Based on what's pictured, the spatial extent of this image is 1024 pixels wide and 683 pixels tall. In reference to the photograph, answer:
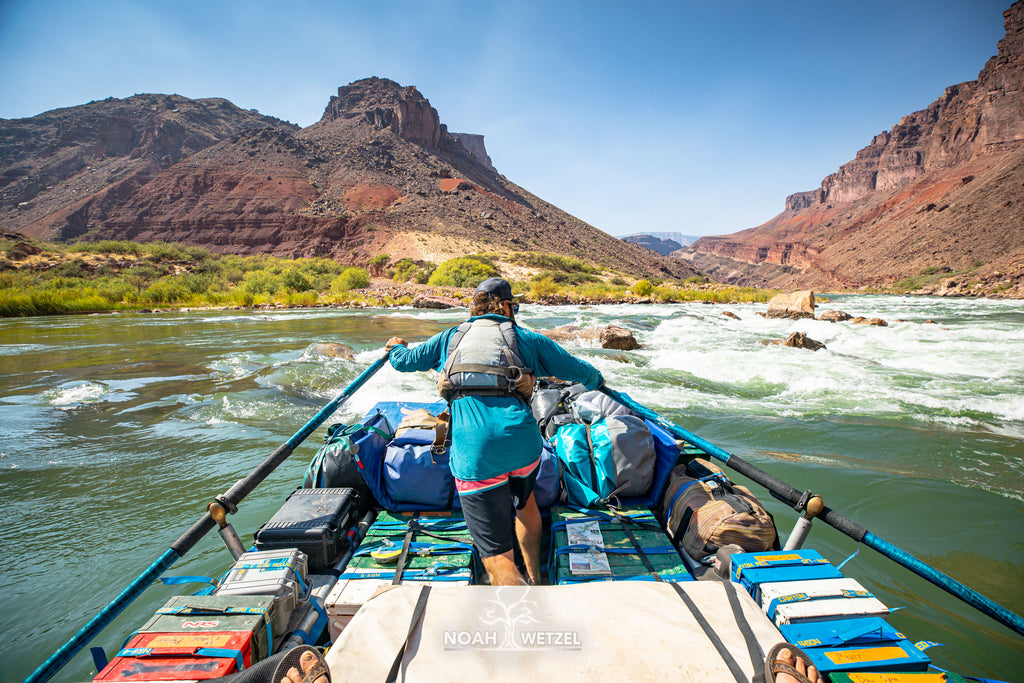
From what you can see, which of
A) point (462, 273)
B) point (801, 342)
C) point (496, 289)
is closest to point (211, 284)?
point (462, 273)

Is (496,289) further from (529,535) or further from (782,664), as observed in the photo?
(782,664)

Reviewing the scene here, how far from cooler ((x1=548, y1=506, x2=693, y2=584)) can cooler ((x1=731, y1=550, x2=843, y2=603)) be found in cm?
41

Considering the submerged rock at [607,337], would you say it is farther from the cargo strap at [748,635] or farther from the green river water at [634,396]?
the cargo strap at [748,635]

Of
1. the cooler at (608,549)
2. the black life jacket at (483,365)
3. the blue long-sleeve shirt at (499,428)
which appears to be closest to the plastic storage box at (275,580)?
the blue long-sleeve shirt at (499,428)

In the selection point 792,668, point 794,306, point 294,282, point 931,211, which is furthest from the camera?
point 931,211

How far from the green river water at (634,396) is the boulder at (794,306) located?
660 centimetres

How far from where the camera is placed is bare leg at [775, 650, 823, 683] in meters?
1.24

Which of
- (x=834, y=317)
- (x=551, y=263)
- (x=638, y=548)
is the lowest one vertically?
(x=638, y=548)

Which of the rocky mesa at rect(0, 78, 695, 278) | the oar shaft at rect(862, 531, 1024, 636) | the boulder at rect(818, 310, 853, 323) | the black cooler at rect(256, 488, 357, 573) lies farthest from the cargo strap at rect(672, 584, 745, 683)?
the rocky mesa at rect(0, 78, 695, 278)

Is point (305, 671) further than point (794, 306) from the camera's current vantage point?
No

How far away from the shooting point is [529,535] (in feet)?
8.22

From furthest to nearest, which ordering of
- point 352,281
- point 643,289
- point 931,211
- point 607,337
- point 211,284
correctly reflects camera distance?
1. point 931,211
2. point 352,281
3. point 211,284
4. point 643,289
5. point 607,337

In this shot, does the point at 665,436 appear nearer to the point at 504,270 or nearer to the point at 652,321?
the point at 652,321

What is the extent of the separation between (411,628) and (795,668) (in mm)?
1240
